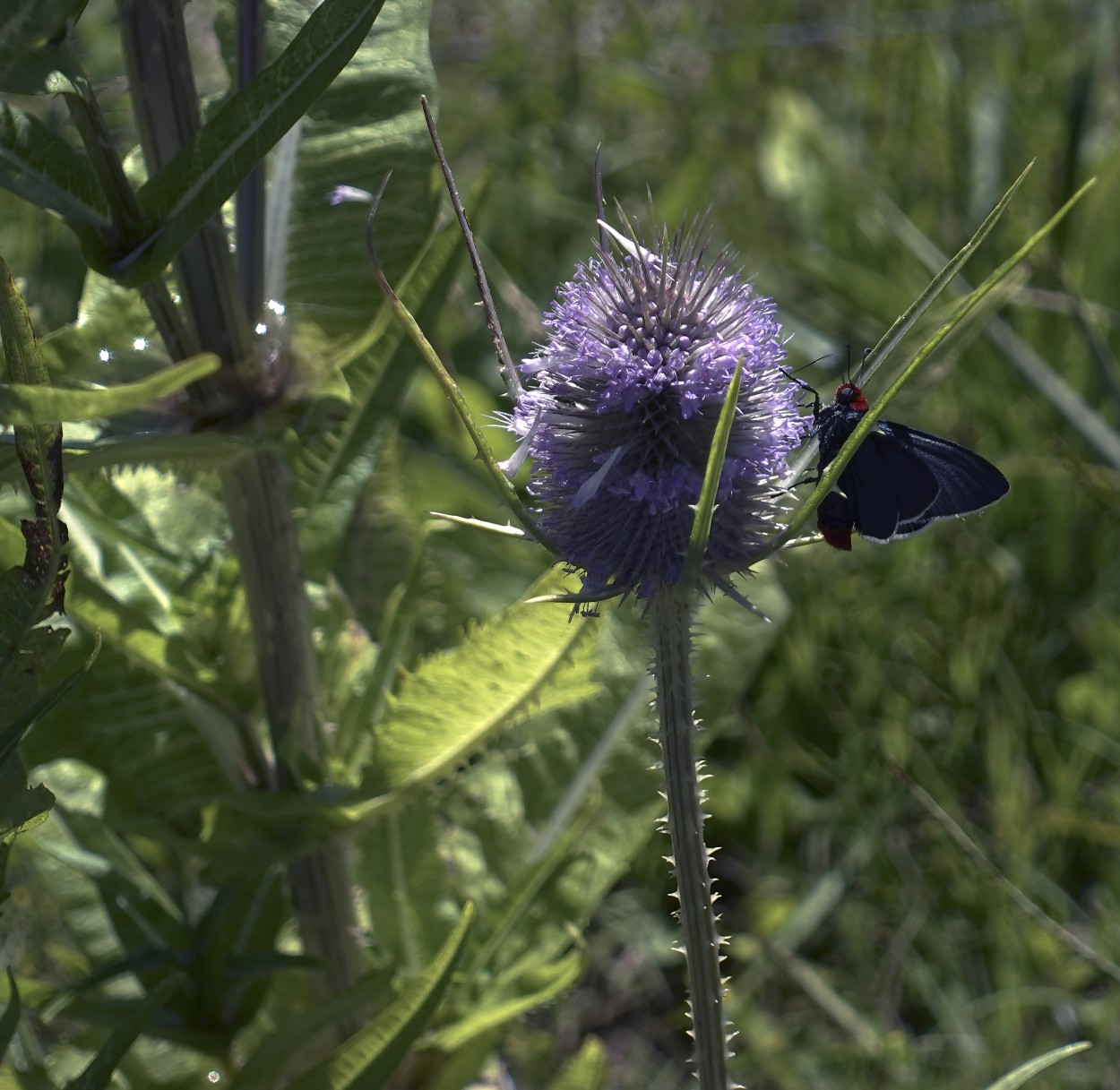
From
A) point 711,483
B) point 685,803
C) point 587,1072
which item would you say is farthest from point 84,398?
point 587,1072

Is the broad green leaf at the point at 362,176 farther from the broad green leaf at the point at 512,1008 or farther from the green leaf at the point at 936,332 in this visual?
the broad green leaf at the point at 512,1008

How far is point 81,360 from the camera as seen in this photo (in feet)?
5.99

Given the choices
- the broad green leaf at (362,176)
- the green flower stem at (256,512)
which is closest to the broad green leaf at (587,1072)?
the green flower stem at (256,512)

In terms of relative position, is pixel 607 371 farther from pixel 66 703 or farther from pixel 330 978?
pixel 330 978

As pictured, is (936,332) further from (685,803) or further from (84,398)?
(84,398)

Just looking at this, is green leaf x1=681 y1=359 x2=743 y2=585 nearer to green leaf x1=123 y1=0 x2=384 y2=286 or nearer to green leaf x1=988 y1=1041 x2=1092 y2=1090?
green leaf x1=123 y1=0 x2=384 y2=286

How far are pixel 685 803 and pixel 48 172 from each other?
3.46 feet

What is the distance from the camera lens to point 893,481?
5.40 feet

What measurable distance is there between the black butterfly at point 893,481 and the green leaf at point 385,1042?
843 millimetres

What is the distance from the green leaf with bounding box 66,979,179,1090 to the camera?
1.48m

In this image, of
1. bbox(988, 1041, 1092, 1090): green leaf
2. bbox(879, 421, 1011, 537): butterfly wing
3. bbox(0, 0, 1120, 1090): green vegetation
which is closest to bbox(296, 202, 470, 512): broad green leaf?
bbox(0, 0, 1120, 1090): green vegetation

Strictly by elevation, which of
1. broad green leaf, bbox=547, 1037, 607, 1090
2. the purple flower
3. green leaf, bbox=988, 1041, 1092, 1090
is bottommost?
broad green leaf, bbox=547, 1037, 607, 1090

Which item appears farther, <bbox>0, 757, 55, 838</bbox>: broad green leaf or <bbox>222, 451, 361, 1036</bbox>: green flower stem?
<bbox>222, 451, 361, 1036</bbox>: green flower stem

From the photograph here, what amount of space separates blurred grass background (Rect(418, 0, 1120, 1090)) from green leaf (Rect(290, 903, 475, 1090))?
2.90ft
